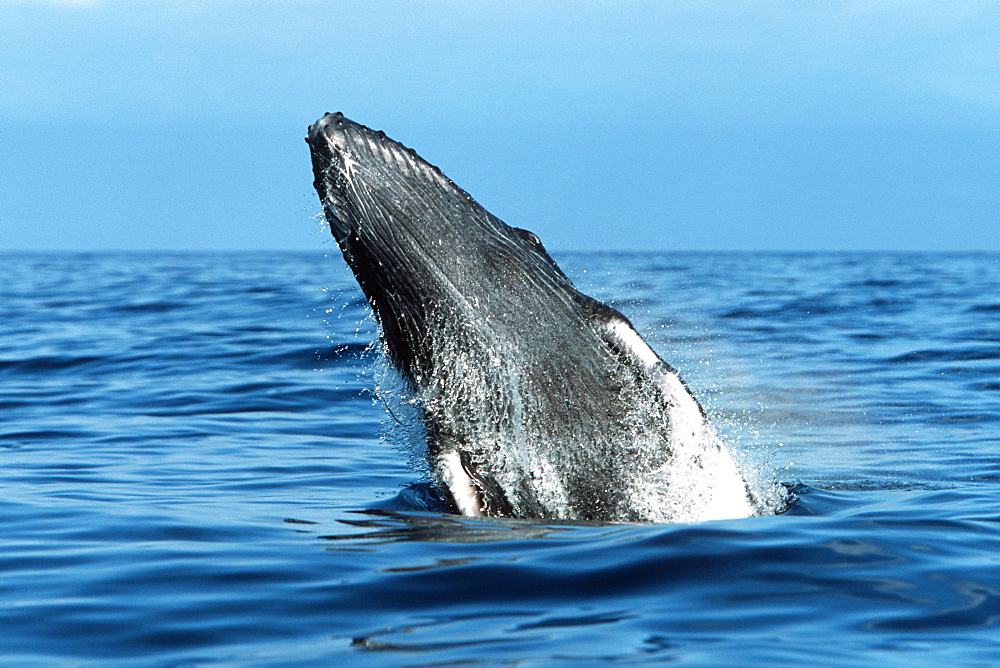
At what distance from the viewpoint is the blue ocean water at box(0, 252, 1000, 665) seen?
168 inches

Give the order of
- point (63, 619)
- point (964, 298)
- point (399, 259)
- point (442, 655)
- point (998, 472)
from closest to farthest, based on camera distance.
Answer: point (442, 655), point (63, 619), point (399, 259), point (998, 472), point (964, 298)

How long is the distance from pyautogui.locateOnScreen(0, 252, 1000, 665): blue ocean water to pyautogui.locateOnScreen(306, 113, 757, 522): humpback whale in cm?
29

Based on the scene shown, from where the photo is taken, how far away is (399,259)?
19.5 feet

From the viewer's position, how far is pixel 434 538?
5.81 metres

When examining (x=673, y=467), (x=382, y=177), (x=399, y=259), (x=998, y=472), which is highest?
(x=382, y=177)

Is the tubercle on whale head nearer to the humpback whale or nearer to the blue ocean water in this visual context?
the humpback whale

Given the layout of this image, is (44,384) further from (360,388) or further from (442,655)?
(442,655)

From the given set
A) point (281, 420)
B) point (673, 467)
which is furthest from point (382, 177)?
point (281, 420)

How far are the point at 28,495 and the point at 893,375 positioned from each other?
10.5 m

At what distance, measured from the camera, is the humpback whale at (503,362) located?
595 centimetres

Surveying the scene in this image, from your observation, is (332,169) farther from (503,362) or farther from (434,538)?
(434,538)

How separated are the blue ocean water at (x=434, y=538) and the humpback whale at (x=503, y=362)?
29cm

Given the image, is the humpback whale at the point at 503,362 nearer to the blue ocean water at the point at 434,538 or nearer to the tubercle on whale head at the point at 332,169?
the tubercle on whale head at the point at 332,169

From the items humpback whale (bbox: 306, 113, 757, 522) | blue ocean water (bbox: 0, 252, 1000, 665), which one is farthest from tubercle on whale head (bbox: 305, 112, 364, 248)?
blue ocean water (bbox: 0, 252, 1000, 665)
